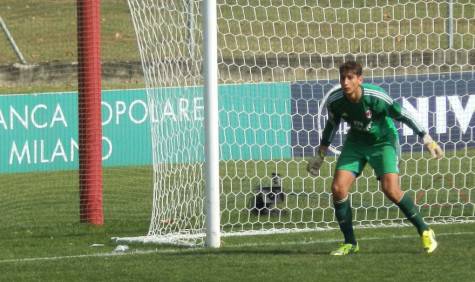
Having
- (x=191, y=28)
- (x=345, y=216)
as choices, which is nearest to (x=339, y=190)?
(x=345, y=216)

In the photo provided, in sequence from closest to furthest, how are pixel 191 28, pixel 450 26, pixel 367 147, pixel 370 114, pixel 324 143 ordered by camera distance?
pixel 370 114, pixel 367 147, pixel 324 143, pixel 191 28, pixel 450 26

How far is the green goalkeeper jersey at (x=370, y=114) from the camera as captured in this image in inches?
410

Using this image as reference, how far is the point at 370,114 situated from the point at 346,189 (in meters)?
0.70

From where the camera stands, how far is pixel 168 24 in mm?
12375

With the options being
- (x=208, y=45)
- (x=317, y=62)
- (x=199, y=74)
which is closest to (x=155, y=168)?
(x=199, y=74)

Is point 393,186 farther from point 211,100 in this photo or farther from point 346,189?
point 211,100

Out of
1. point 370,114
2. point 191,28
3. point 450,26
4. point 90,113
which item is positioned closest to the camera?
point 370,114

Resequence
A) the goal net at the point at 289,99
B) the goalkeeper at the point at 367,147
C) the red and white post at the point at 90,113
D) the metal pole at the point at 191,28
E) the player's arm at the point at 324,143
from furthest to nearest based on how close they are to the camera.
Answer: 1. the red and white post at the point at 90,113
2. the goal net at the point at 289,99
3. the metal pole at the point at 191,28
4. the player's arm at the point at 324,143
5. the goalkeeper at the point at 367,147

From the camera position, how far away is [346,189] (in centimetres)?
1051

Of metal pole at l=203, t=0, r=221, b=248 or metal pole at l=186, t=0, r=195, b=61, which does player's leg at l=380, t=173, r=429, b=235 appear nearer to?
metal pole at l=203, t=0, r=221, b=248

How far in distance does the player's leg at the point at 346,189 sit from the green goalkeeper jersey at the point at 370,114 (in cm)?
17

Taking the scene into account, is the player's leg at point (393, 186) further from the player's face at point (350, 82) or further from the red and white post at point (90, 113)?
the red and white post at point (90, 113)

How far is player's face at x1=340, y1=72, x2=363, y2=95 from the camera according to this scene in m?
10.2

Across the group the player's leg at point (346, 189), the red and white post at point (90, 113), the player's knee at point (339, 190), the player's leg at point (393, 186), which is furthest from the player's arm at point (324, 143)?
the red and white post at point (90, 113)
